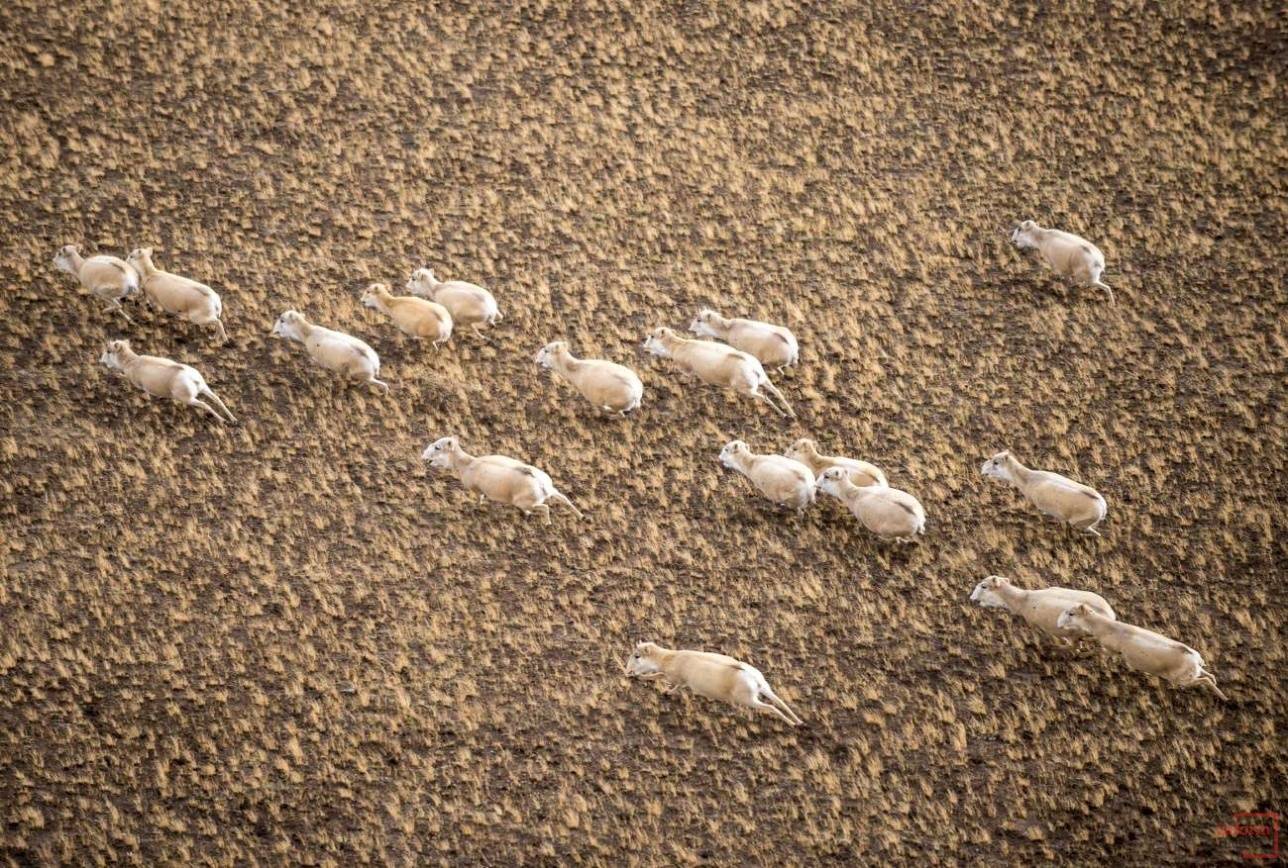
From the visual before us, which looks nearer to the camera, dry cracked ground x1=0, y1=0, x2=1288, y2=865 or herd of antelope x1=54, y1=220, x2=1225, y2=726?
dry cracked ground x1=0, y1=0, x2=1288, y2=865

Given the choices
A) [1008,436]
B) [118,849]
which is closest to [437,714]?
[118,849]

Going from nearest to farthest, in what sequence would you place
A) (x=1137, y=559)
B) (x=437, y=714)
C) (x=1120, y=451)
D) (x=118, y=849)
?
(x=118, y=849)
(x=437, y=714)
(x=1137, y=559)
(x=1120, y=451)

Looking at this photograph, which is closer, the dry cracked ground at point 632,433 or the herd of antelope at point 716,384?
the dry cracked ground at point 632,433

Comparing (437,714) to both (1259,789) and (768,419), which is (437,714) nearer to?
(768,419)
